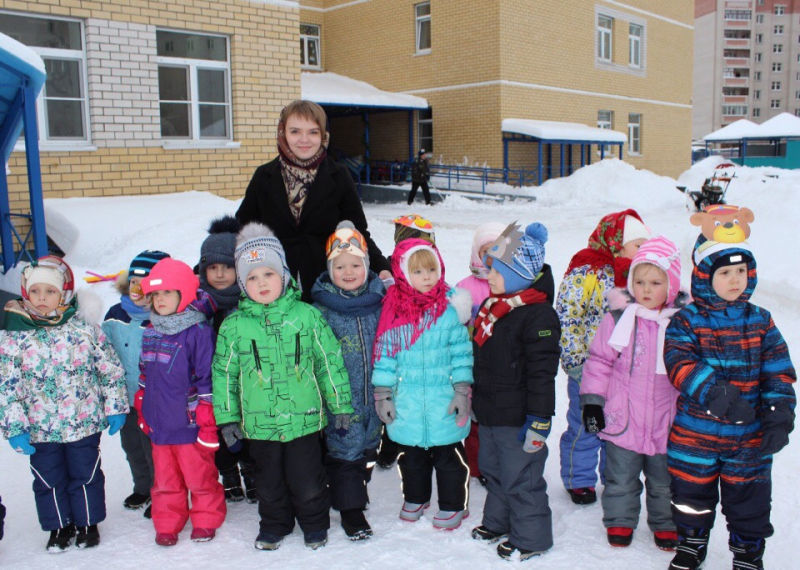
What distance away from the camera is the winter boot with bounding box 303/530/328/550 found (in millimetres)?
2850

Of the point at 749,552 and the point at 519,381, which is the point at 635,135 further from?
the point at 749,552

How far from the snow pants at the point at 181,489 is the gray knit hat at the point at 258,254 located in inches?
30.5

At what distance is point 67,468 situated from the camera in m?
2.94

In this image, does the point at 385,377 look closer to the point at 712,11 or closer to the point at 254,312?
the point at 254,312

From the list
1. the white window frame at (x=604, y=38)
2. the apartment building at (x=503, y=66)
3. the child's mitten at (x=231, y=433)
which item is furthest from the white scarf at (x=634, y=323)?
the white window frame at (x=604, y=38)

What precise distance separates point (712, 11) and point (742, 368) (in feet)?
246

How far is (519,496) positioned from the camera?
2.79 m

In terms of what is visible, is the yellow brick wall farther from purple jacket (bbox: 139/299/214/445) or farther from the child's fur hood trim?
the child's fur hood trim

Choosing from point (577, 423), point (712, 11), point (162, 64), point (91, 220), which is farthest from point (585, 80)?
point (712, 11)

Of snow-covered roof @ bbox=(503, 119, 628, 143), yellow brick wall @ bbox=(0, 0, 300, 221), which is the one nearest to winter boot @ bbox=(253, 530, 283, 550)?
yellow brick wall @ bbox=(0, 0, 300, 221)

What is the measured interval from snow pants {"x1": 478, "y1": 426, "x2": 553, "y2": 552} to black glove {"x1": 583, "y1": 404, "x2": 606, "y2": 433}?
0.21 meters

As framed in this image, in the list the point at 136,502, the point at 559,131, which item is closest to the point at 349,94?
the point at 559,131

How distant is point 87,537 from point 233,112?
810 cm

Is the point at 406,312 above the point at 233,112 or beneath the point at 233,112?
beneath
